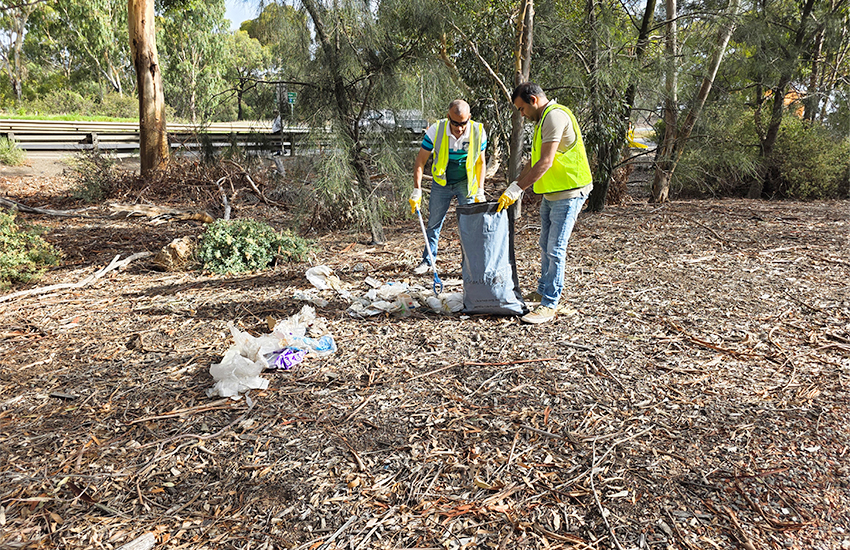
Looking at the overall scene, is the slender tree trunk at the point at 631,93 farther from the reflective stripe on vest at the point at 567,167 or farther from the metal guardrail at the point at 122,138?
the metal guardrail at the point at 122,138

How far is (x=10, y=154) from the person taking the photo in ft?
39.3

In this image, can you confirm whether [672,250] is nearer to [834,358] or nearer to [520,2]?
[834,358]

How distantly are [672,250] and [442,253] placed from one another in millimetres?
2471

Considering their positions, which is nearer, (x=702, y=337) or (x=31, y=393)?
(x=31, y=393)

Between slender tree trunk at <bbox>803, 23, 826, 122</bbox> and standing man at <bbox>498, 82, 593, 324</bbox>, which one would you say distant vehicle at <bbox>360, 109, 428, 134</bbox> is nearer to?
standing man at <bbox>498, 82, 593, 324</bbox>

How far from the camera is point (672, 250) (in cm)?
552

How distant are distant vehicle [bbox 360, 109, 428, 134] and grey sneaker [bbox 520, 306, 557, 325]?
11.0ft

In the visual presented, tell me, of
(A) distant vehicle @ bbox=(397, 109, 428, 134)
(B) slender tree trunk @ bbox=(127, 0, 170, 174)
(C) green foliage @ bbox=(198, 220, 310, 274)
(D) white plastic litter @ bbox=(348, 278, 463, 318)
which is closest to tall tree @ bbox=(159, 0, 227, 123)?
(B) slender tree trunk @ bbox=(127, 0, 170, 174)

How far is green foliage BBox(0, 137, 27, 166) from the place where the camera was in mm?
11922

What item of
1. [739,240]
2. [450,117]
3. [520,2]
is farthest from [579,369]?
[520,2]

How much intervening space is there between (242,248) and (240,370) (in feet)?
8.71

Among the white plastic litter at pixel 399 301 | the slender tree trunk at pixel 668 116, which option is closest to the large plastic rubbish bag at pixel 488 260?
the white plastic litter at pixel 399 301

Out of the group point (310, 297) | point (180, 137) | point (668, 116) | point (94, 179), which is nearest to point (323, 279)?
point (310, 297)

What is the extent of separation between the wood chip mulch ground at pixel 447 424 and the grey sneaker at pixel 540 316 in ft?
0.23
